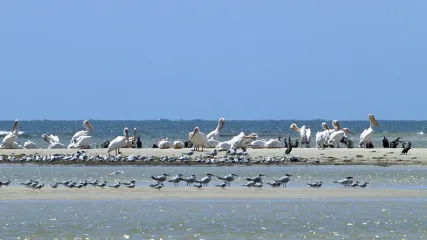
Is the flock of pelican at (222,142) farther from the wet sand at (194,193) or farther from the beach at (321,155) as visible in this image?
the wet sand at (194,193)

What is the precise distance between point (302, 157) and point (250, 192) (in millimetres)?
8543

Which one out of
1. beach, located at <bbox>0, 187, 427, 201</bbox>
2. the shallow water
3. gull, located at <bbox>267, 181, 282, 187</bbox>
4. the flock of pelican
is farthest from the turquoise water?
the shallow water

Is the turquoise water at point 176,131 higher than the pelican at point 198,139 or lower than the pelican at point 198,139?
higher

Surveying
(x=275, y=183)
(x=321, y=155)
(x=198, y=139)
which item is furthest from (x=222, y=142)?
(x=275, y=183)

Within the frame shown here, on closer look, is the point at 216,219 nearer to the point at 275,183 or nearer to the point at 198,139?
the point at 275,183

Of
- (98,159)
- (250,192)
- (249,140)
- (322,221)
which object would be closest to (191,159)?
(98,159)

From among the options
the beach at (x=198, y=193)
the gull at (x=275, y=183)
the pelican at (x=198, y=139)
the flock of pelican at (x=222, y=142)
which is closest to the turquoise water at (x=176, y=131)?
the flock of pelican at (x=222, y=142)

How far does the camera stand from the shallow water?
1116cm

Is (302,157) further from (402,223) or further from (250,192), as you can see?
(402,223)

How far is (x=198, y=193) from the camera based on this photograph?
15875 mm

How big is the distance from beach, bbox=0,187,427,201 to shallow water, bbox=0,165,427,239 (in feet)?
1.57

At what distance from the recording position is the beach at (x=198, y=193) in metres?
15.2

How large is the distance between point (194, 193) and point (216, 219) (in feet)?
11.4

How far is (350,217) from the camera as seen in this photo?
12.6 m
